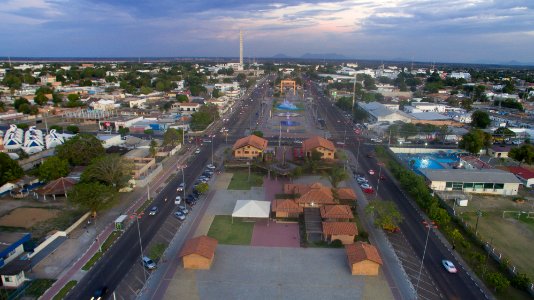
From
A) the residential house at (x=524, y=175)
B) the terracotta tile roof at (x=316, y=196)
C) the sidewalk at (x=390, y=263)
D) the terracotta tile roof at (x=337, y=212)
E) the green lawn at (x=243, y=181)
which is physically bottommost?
the sidewalk at (x=390, y=263)

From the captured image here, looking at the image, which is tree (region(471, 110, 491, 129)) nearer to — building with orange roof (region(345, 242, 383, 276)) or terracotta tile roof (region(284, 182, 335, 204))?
terracotta tile roof (region(284, 182, 335, 204))

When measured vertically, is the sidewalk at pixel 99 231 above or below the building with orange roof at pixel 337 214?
below

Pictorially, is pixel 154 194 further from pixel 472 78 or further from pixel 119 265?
pixel 472 78

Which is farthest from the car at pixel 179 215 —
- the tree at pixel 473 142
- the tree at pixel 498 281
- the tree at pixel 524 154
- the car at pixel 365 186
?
the tree at pixel 524 154

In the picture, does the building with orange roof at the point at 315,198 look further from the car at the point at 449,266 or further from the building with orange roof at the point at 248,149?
the building with orange roof at the point at 248,149

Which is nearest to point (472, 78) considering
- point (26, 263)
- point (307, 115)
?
point (307, 115)

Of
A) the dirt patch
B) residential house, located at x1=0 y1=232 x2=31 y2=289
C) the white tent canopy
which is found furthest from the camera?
the white tent canopy

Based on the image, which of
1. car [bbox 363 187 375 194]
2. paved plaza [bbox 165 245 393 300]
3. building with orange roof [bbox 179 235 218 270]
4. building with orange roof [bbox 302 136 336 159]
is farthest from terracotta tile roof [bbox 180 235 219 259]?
building with orange roof [bbox 302 136 336 159]

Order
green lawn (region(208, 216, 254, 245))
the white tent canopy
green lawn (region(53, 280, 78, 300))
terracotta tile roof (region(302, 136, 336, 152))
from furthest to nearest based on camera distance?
terracotta tile roof (region(302, 136, 336, 152))
the white tent canopy
green lawn (region(208, 216, 254, 245))
green lawn (region(53, 280, 78, 300))
